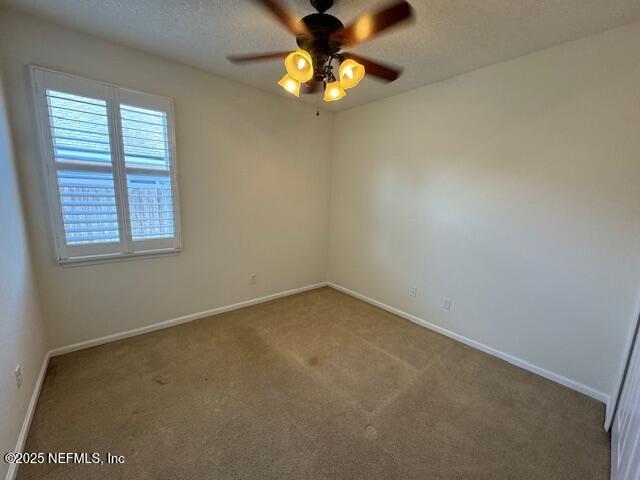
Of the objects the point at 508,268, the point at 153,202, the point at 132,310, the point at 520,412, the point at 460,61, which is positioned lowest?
the point at 520,412

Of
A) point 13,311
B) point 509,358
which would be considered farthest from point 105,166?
point 509,358

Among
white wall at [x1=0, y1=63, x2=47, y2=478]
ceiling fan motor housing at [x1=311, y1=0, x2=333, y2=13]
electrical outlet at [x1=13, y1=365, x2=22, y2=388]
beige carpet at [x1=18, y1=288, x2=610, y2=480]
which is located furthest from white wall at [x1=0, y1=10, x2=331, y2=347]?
ceiling fan motor housing at [x1=311, y1=0, x2=333, y2=13]

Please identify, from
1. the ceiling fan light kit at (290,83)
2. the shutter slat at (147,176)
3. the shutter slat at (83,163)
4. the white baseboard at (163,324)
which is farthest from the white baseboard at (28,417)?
the ceiling fan light kit at (290,83)

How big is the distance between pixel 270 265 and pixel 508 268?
2556 mm

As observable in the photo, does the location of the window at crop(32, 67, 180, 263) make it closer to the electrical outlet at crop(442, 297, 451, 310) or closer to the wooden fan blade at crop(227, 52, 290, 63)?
the wooden fan blade at crop(227, 52, 290, 63)

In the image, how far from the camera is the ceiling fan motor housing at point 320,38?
143 centimetres

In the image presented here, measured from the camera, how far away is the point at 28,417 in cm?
159

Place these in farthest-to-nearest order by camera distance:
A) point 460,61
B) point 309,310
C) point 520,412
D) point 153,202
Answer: point 309,310 → point 153,202 → point 460,61 → point 520,412

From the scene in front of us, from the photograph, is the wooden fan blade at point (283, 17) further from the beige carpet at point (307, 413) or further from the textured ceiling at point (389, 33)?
the beige carpet at point (307, 413)

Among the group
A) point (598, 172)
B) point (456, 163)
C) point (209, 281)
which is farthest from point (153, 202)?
point (598, 172)

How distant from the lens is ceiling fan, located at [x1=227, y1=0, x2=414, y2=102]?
129cm

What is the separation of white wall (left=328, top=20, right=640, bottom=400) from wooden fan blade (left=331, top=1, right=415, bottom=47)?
1513 millimetres

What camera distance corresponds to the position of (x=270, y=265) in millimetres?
3504

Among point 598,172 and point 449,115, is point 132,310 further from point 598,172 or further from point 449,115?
point 598,172
